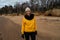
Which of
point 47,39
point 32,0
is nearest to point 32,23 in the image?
point 47,39

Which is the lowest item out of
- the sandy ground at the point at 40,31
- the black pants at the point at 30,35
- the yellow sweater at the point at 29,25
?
the sandy ground at the point at 40,31

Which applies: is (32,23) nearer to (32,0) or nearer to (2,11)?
(32,0)

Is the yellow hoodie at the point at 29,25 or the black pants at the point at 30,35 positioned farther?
the black pants at the point at 30,35

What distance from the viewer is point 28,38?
812 cm

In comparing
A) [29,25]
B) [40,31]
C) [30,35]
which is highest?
[29,25]

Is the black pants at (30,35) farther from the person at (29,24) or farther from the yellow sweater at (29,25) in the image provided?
the yellow sweater at (29,25)

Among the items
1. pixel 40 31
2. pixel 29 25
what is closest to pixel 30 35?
pixel 29 25

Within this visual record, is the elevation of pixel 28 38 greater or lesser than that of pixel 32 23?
lesser

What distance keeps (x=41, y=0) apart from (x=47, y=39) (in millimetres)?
88656

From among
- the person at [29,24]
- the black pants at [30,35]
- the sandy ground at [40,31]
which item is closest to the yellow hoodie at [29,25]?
the person at [29,24]

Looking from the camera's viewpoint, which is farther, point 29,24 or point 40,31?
point 40,31

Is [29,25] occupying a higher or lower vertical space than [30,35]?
higher

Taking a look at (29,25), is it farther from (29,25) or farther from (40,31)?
(40,31)

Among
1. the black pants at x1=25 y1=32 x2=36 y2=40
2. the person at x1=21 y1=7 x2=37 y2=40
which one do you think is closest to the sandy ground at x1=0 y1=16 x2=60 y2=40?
the black pants at x1=25 y1=32 x2=36 y2=40
